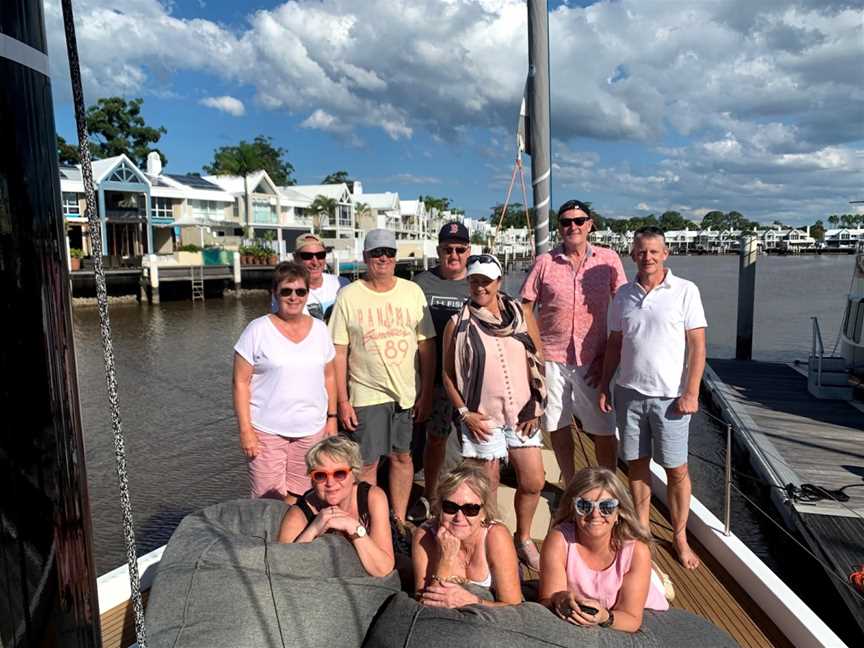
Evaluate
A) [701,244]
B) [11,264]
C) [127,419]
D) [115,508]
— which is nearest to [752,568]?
[11,264]

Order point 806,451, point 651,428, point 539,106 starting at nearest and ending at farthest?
point 651,428 → point 539,106 → point 806,451

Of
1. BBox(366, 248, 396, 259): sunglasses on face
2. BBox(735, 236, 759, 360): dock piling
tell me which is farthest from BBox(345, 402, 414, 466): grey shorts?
BBox(735, 236, 759, 360): dock piling

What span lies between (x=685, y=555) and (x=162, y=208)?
44225 mm

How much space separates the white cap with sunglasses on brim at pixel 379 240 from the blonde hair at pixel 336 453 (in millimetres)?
1339

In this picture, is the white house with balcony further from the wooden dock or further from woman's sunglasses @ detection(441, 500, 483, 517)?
woman's sunglasses @ detection(441, 500, 483, 517)

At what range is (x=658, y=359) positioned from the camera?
3580 millimetres

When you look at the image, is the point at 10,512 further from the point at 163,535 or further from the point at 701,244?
the point at 701,244

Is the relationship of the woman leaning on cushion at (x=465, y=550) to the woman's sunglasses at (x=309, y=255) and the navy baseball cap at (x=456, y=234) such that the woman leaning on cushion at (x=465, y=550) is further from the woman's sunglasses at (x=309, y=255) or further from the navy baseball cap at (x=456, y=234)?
the woman's sunglasses at (x=309, y=255)

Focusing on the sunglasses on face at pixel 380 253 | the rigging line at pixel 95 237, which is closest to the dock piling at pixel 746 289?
the sunglasses on face at pixel 380 253

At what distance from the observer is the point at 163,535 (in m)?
7.77

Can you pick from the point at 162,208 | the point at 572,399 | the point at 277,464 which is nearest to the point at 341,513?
the point at 277,464

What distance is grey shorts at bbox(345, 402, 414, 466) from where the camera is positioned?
3.91 metres

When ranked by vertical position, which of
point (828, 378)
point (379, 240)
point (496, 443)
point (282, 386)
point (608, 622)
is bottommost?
point (828, 378)

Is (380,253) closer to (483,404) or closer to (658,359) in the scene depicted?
(483,404)
